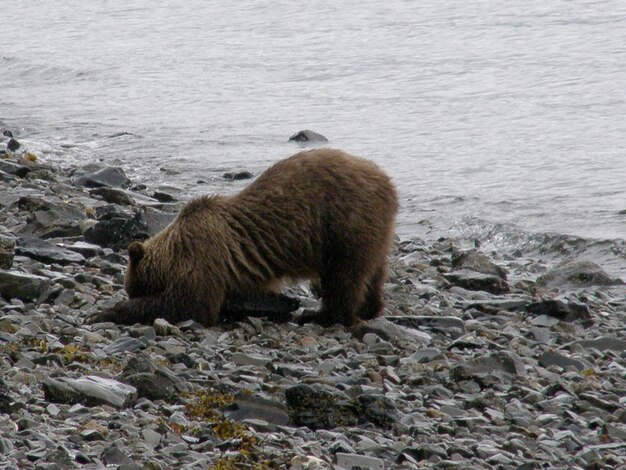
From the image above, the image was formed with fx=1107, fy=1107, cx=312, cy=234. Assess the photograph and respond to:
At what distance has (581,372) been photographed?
7.92 m

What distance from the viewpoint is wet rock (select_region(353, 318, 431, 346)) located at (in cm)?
839

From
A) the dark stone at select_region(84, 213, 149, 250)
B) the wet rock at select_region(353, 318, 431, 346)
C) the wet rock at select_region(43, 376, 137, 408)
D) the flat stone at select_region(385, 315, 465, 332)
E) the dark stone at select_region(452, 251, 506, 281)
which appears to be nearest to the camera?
the wet rock at select_region(43, 376, 137, 408)

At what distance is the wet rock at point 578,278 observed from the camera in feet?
36.7

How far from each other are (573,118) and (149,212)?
10.5 m

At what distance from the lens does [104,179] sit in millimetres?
13938

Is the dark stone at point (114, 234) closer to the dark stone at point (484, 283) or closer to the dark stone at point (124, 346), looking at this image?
the dark stone at point (124, 346)

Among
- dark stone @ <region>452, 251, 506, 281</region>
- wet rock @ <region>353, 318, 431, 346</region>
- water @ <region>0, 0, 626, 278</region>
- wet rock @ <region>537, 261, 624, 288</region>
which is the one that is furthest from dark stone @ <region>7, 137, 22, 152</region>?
wet rock @ <region>353, 318, 431, 346</region>

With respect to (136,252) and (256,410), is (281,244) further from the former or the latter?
(256,410)

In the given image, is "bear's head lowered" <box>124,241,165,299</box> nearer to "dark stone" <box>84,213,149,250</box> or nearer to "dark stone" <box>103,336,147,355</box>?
"dark stone" <box>103,336,147,355</box>

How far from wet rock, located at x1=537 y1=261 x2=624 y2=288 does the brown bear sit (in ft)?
9.70

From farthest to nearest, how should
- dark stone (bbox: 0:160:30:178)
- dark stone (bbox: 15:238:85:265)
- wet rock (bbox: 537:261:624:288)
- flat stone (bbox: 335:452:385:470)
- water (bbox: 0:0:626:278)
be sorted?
water (bbox: 0:0:626:278) < dark stone (bbox: 0:160:30:178) < wet rock (bbox: 537:261:624:288) < dark stone (bbox: 15:238:85:265) < flat stone (bbox: 335:452:385:470)

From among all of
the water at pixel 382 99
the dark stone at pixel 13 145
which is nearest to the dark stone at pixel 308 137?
the water at pixel 382 99

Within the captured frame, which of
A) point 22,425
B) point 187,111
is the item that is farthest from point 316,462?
point 187,111

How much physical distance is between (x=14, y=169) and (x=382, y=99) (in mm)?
9935
